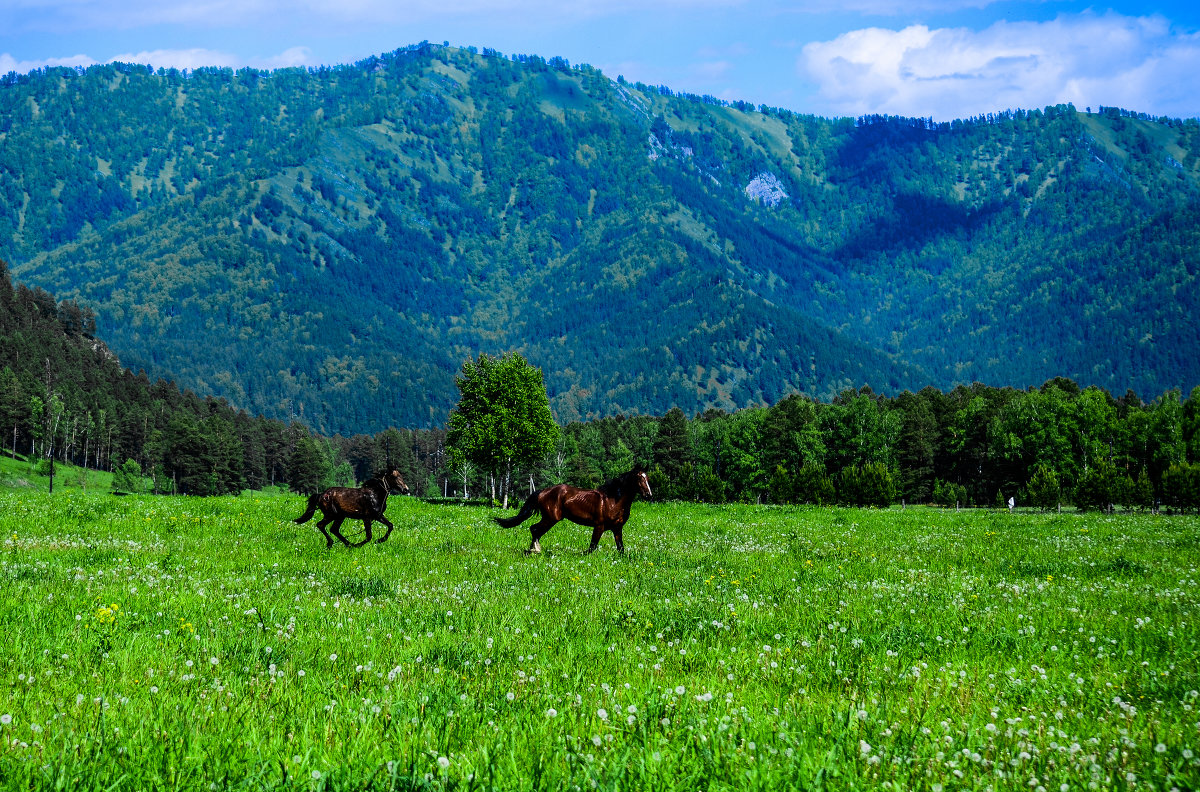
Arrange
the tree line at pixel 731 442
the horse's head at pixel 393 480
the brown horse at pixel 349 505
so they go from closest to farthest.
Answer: the brown horse at pixel 349 505
the horse's head at pixel 393 480
the tree line at pixel 731 442

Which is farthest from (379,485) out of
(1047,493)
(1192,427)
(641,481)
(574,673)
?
(1192,427)

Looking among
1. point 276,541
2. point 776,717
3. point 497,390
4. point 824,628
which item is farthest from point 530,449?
point 776,717

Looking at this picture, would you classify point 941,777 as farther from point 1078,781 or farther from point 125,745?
point 125,745

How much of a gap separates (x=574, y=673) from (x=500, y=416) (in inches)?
1967

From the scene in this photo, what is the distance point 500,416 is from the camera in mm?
57500

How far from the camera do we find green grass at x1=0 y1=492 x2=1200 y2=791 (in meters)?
5.42

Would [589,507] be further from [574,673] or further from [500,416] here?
[500,416]

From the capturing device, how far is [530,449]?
58969 millimetres

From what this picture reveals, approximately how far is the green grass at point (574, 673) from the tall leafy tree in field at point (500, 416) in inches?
1572

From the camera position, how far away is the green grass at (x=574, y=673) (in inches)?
213

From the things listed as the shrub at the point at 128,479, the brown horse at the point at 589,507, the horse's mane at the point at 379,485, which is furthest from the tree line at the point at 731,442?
the brown horse at the point at 589,507

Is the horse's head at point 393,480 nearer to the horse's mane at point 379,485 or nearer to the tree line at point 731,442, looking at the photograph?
the horse's mane at point 379,485

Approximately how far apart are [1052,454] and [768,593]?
11492 centimetres

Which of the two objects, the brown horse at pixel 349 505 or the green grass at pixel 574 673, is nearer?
the green grass at pixel 574 673
